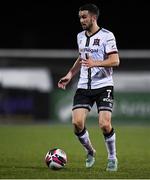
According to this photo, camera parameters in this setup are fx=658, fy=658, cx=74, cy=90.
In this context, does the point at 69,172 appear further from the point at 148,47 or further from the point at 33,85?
the point at 148,47

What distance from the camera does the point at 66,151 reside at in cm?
1209

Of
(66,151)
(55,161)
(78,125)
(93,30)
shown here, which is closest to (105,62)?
(93,30)

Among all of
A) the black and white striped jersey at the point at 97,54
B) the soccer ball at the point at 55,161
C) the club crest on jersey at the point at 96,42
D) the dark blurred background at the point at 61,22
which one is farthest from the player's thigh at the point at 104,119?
the dark blurred background at the point at 61,22

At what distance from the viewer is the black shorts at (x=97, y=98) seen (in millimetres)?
8773

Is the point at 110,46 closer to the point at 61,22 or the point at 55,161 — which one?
the point at 55,161

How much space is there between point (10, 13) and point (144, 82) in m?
12.2

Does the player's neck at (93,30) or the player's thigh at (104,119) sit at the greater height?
the player's neck at (93,30)

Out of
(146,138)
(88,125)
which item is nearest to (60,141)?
(146,138)

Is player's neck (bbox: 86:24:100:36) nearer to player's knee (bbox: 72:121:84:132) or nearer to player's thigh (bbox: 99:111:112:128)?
player's thigh (bbox: 99:111:112:128)

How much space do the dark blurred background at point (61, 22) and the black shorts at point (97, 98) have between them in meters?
19.5

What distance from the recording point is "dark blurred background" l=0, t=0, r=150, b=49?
1137 inches

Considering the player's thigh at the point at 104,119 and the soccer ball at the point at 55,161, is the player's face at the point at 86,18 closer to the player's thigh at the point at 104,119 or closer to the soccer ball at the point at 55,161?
the player's thigh at the point at 104,119

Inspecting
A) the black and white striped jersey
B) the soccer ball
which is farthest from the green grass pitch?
the black and white striped jersey

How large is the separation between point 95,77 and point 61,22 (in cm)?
2124
